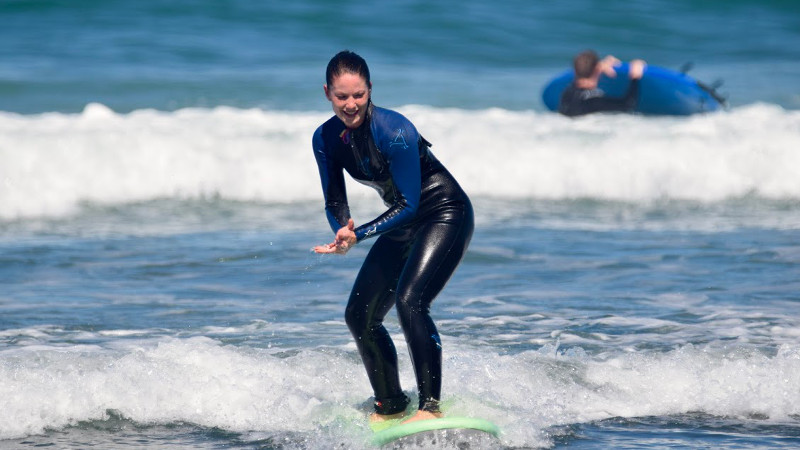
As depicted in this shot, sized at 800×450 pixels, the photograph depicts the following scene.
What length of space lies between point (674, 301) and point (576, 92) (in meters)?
9.89

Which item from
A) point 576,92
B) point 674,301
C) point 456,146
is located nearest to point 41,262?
point 674,301

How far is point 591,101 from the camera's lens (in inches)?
683

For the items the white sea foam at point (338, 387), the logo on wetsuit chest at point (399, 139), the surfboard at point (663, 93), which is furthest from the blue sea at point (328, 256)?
the logo on wetsuit chest at point (399, 139)

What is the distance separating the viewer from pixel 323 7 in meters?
25.4

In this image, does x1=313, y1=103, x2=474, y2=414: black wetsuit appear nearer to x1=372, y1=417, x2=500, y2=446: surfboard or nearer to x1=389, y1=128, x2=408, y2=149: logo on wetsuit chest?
x1=389, y1=128, x2=408, y2=149: logo on wetsuit chest

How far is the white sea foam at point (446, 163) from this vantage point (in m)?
13.0

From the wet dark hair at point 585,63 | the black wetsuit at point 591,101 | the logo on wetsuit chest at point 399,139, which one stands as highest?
the wet dark hair at point 585,63

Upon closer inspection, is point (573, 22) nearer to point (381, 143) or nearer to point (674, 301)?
point (674, 301)

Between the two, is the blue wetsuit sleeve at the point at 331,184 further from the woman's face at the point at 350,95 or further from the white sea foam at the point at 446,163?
the white sea foam at the point at 446,163

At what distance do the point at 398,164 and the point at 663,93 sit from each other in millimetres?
13473

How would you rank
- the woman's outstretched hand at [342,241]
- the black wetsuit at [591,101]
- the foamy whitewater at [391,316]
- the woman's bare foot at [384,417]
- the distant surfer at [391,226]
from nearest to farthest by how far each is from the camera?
the woman's outstretched hand at [342,241] → the distant surfer at [391,226] → the woman's bare foot at [384,417] → the foamy whitewater at [391,316] → the black wetsuit at [591,101]

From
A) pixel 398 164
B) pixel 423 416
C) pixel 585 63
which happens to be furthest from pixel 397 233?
pixel 585 63

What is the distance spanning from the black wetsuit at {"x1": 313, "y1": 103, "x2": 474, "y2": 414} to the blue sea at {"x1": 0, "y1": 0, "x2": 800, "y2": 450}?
12.7 inches

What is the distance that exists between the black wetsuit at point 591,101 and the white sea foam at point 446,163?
4.66ft
